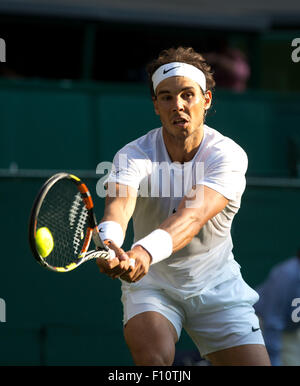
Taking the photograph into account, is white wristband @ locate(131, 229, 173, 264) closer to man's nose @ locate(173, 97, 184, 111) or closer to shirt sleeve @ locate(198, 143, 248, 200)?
shirt sleeve @ locate(198, 143, 248, 200)

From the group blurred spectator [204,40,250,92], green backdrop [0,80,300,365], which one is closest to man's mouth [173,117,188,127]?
green backdrop [0,80,300,365]

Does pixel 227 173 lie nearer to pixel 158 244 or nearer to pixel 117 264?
pixel 158 244

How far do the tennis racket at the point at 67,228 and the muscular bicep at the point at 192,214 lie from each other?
1.16 ft

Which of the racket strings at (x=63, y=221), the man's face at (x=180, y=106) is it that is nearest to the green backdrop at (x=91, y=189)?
the racket strings at (x=63, y=221)

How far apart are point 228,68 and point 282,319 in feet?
10.0

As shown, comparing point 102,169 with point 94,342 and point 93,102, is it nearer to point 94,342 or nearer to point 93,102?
point 93,102

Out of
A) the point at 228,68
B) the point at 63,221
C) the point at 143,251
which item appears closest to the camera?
the point at 143,251

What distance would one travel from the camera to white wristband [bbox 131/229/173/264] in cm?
411

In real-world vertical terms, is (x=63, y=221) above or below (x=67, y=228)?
above

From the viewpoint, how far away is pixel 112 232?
4.23 m

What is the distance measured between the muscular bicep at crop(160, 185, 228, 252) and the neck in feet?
1.01

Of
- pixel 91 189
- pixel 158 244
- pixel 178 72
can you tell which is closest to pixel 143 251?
pixel 158 244

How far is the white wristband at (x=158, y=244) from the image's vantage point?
411 cm

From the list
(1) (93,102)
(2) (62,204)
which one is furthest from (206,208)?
(1) (93,102)
